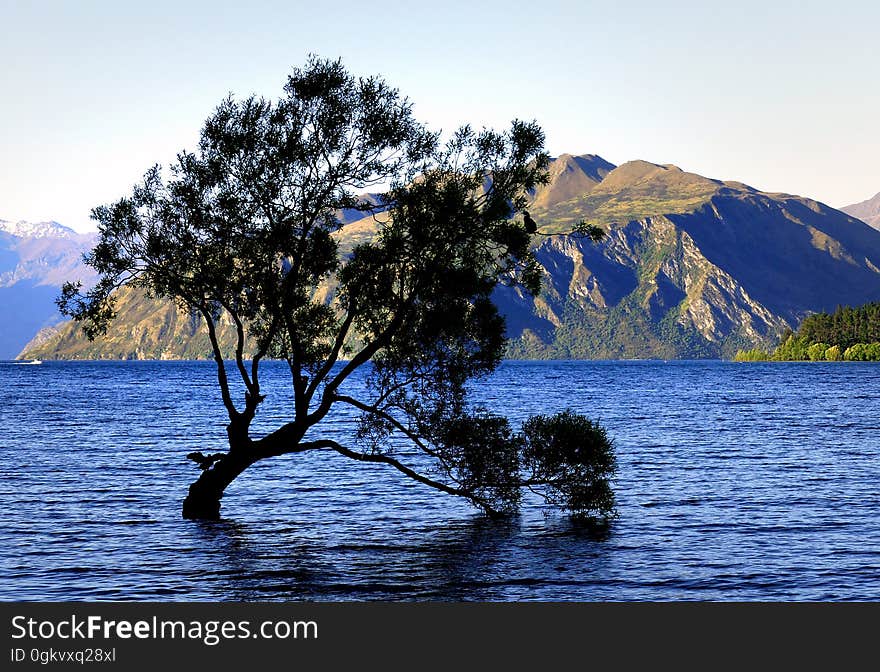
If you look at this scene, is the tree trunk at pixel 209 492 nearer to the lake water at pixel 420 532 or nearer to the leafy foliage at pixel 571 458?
the lake water at pixel 420 532

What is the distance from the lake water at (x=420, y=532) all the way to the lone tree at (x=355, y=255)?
13.6ft

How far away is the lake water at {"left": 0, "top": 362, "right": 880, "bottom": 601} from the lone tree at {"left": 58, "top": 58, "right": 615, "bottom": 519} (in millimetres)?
4152

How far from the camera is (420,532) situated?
4172cm

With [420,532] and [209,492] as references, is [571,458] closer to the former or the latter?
[420,532]

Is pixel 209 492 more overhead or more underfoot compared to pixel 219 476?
more underfoot

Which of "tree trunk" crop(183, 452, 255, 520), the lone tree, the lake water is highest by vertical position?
the lone tree

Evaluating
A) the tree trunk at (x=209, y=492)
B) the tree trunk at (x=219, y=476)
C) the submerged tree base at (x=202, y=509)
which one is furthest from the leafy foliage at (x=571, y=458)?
the submerged tree base at (x=202, y=509)

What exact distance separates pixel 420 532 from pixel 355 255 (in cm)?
1214

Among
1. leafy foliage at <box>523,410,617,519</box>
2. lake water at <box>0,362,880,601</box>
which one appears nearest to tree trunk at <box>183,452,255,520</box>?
lake water at <box>0,362,880,601</box>

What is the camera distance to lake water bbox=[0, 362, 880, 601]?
31.1 meters

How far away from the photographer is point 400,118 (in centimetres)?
3941

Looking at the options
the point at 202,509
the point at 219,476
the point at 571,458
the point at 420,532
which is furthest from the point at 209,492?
the point at 571,458

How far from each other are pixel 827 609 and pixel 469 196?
65.3 ft

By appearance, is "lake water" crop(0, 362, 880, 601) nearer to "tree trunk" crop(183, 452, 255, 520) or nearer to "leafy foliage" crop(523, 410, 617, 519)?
"tree trunk" crop(183, 452, 255, 520)
